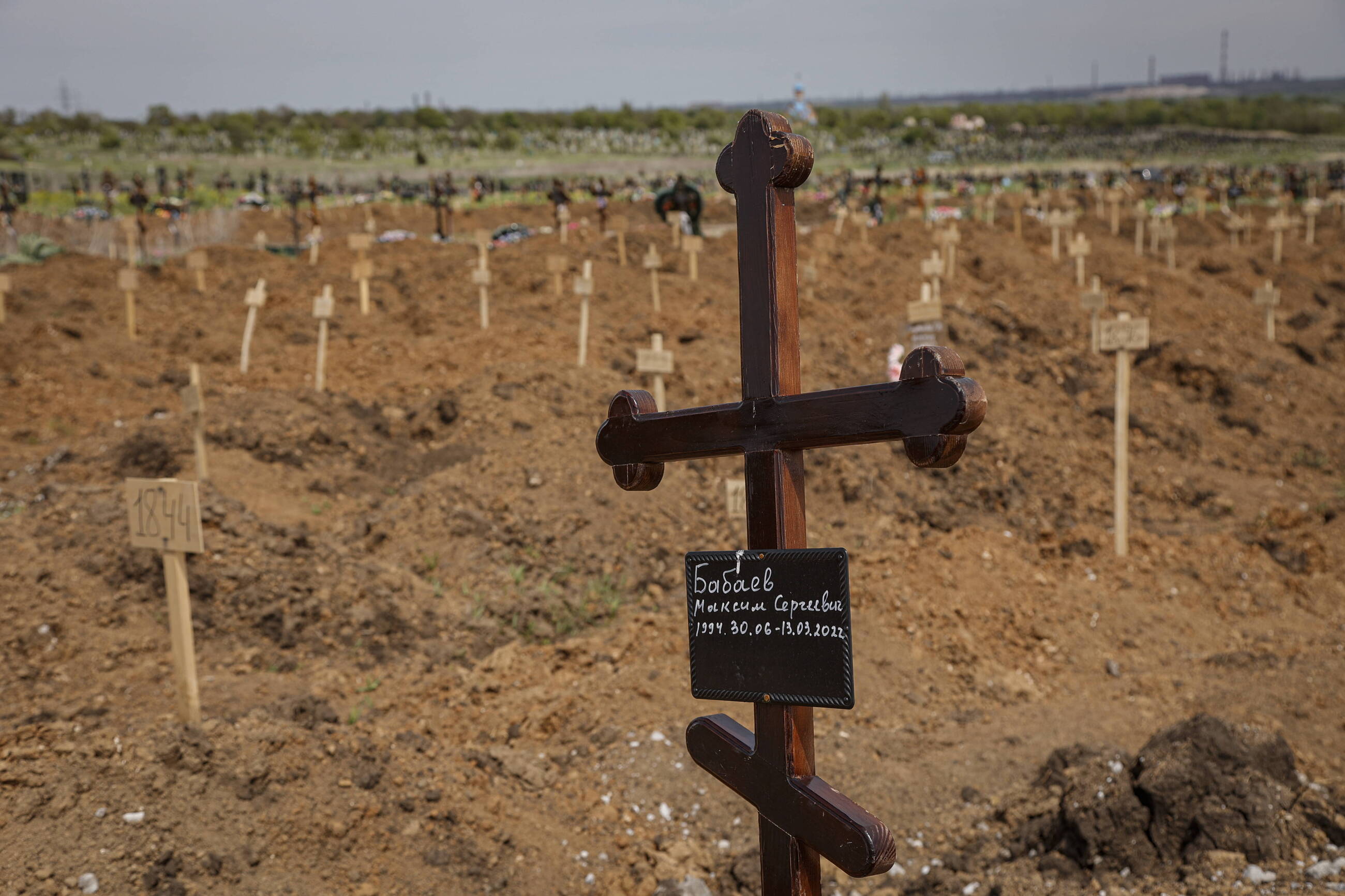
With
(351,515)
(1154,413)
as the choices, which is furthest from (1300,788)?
(1154,413)

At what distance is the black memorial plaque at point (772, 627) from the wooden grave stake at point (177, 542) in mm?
2797

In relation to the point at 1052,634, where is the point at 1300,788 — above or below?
above

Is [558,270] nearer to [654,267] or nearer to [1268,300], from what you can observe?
[654,267]

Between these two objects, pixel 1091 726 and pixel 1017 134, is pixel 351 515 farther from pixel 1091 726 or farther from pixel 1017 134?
pixel 1017 134

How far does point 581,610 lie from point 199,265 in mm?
12827

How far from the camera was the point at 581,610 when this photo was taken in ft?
25.3

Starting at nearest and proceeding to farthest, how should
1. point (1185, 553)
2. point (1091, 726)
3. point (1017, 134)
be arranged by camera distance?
point (1091, 726) < point (1185, 553) < point (1017, 134)

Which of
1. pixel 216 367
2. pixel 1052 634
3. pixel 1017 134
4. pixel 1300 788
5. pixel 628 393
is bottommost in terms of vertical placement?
pixel 1052 634

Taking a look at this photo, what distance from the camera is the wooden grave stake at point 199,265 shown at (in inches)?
691

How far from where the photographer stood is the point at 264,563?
7.23 meters

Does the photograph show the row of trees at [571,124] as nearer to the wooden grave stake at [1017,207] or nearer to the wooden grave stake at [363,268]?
the wooden grave stake at [1017,207]

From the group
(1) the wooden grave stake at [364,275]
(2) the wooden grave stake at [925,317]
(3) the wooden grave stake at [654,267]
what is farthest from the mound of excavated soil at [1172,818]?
(1) the wooden grave stake at [364,275]

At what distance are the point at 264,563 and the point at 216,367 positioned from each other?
8.38m

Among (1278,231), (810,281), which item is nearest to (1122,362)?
(810,281)
